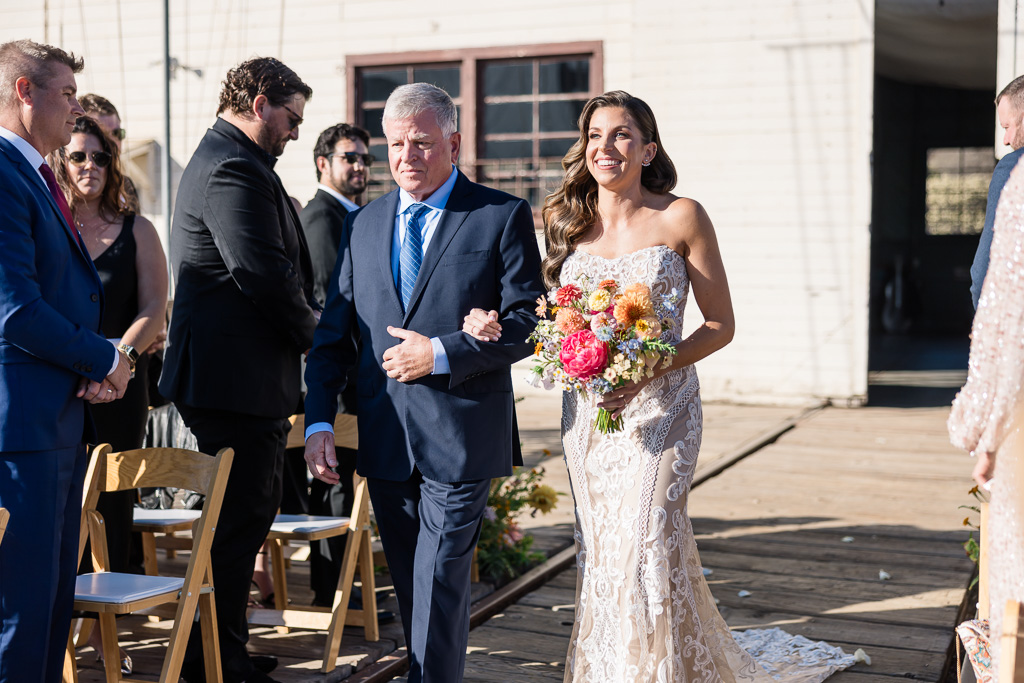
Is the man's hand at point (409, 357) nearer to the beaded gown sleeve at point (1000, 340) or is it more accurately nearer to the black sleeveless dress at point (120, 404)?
the beaded gown sleeve at point (1000, 340)

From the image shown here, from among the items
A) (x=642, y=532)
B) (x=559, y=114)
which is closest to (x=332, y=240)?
(x=642, y=532)

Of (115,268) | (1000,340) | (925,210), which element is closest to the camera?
(1000,340)

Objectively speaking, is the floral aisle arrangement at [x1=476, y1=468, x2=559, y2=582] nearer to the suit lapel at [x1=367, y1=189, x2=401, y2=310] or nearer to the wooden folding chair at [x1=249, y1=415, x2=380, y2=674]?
the wooden folding chair at [x1=249, y1=415, x2=380, y2=674]

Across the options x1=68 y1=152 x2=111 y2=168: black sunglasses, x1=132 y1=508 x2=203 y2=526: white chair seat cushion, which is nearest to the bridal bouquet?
x1=132 y1=508 x2=203 y2=526: white chair seat cushion

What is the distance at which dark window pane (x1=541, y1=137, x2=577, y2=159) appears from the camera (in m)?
12.3

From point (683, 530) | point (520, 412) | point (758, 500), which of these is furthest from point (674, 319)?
point (520, 412)

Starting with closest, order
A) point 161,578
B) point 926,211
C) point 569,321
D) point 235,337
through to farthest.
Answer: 1. point 569,321
2. point 161,578
3. point 235,337
4. point 926,211

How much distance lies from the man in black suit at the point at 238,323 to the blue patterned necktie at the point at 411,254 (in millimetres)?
785

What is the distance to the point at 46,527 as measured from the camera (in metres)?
3.01

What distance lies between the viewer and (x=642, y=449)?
350cm

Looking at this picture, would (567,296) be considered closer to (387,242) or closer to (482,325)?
(482,325)

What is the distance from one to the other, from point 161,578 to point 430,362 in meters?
1.31

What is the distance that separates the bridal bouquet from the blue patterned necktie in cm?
40

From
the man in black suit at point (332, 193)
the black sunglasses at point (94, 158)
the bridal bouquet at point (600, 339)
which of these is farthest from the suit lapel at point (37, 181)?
the man in black suit at point (332, 193)
